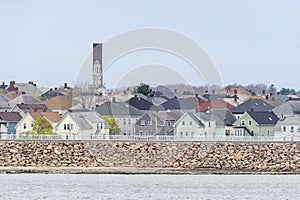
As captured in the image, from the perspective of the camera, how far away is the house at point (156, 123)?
81938 millimetres

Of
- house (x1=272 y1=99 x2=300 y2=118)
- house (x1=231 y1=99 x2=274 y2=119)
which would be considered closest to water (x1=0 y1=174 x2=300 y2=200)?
house (x1=231 y1=99 x2=274 y2=119)

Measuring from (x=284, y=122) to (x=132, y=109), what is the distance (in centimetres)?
1373

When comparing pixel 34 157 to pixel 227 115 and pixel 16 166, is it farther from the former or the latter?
pixel 227 115

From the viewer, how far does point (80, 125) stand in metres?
80.1

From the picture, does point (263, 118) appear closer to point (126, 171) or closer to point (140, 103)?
point (140, 103)

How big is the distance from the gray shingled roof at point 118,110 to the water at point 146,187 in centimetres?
2982

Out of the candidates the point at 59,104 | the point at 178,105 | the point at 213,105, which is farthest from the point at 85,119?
the point at 59,104

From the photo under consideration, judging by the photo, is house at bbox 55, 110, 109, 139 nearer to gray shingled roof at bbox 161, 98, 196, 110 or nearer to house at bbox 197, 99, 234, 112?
house at bbox 197, 99, 234, 112

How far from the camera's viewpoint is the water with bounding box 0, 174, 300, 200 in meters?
48.5

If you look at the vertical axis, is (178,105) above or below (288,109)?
above

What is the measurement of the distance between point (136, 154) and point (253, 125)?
2049 cm

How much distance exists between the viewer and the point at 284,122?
81.8m

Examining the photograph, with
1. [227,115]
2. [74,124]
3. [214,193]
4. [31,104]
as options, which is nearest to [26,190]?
[214,193]

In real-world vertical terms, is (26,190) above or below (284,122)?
below
